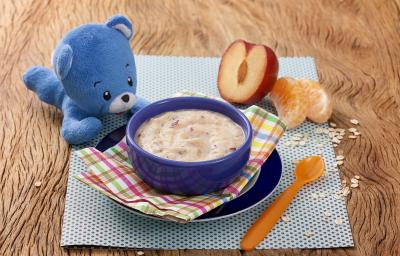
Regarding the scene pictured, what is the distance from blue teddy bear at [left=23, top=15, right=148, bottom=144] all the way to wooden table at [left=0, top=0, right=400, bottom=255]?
55mm

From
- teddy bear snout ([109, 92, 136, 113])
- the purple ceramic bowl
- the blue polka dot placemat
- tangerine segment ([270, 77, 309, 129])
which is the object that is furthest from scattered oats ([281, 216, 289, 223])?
teddy bear snout ([109, 92, 136, 113])

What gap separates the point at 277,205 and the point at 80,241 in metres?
0.32

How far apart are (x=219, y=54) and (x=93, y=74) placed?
45cm

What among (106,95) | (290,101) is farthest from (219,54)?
(106,95)

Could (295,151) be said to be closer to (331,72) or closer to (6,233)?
(331,72)

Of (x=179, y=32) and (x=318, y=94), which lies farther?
(x=179, y=32)

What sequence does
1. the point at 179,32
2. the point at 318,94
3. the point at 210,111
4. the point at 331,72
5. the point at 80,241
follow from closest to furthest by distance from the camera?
1. the point at 80,241
2. the point at 210,111
3. the point at 318,94
4. the point at 331,72
5. the point at 179,32

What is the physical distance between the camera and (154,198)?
45.7 inches

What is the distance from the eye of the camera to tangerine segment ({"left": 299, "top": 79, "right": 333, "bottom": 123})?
1452 mm

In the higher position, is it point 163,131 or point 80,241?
point 163,131

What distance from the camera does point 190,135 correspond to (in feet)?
3.94

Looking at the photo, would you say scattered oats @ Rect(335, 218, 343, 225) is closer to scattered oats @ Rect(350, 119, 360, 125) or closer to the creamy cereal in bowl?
the creamy cereal in bowl

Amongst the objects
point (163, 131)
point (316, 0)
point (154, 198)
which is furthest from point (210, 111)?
point (316, 0)

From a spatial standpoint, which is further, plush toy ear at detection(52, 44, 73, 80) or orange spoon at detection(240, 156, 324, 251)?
plush toy ear at detection(52, 44, 73, 80)
